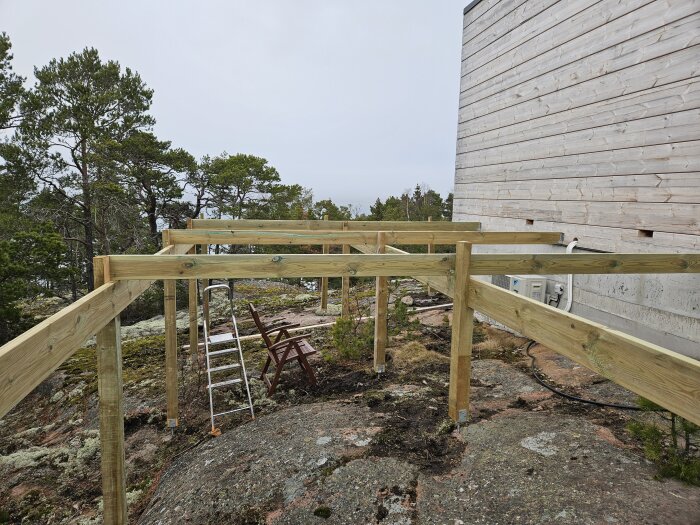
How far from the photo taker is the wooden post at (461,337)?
326 cm

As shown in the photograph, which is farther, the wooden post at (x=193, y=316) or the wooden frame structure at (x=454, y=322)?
the wooden post at (x=193, y=316)

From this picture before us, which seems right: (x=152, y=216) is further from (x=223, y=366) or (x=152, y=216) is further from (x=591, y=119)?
(x=591, y=119)

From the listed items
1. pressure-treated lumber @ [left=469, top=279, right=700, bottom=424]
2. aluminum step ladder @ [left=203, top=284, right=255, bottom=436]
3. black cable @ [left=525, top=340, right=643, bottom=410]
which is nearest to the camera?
pressure-treated lumber @ [left=469, top=279, right=700, bottom=424]

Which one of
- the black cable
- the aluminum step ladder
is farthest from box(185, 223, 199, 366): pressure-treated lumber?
the black cable

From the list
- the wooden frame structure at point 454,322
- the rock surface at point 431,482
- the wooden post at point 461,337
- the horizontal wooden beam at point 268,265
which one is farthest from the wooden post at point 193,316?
the wooden post at point 461,337

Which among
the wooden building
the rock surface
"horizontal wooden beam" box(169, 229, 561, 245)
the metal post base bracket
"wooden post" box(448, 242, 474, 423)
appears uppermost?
the wooden building

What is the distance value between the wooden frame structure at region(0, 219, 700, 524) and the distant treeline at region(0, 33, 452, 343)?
32.9 feet

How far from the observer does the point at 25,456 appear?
192 inches

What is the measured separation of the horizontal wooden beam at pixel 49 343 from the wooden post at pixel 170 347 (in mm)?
1949

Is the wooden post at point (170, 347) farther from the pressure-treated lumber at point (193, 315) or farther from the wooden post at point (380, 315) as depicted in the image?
the wooden post at point (380, 315)

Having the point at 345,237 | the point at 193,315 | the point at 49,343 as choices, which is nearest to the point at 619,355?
the point at 49,343

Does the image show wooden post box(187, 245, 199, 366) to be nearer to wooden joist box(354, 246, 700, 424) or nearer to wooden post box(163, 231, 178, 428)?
wooden post box(163, 231, 178, 428)

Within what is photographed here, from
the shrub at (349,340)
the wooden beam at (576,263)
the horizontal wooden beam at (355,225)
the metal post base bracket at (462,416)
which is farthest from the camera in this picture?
the horizontal wooden beam at (355,225)

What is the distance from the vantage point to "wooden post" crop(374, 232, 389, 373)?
17.9 ft
